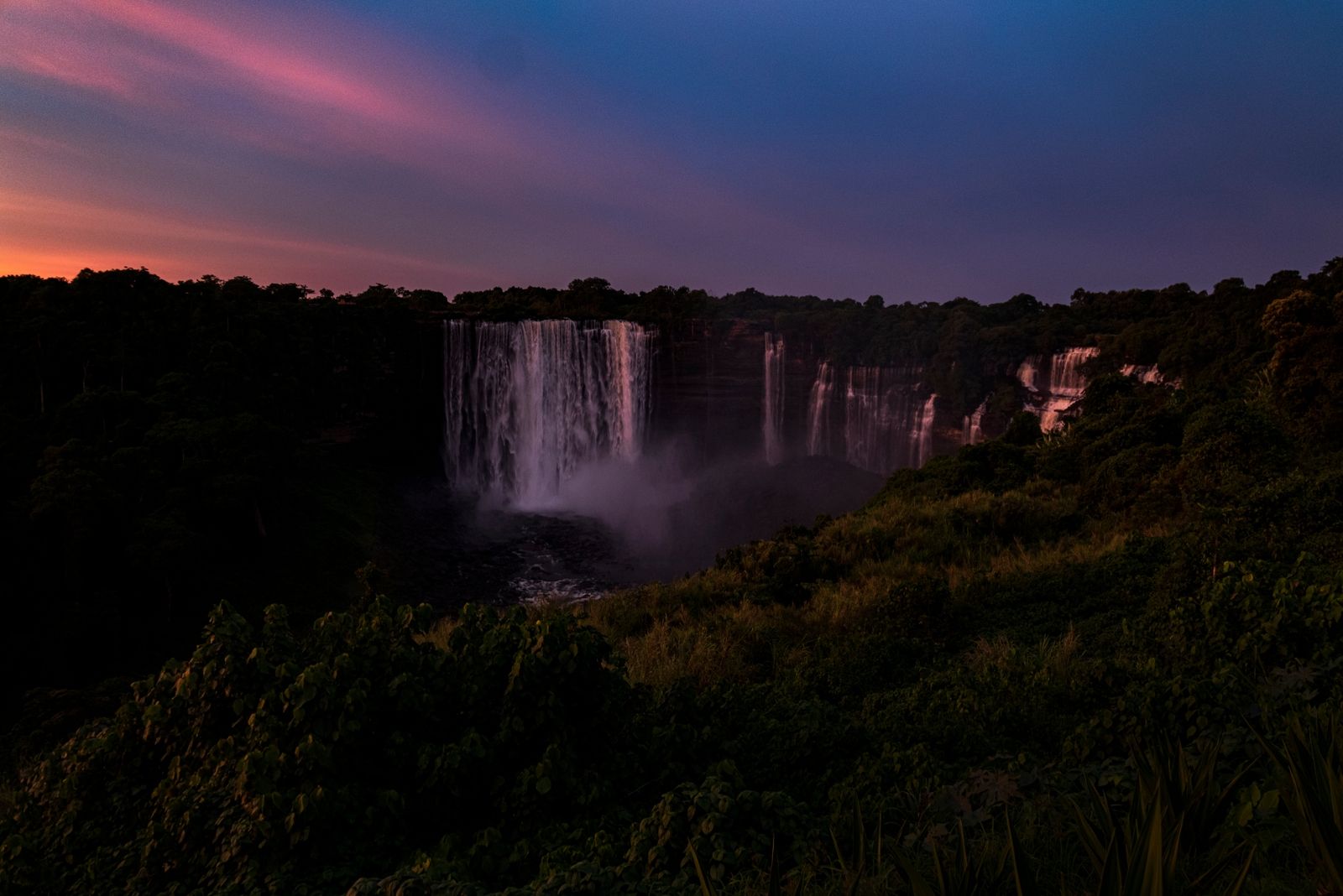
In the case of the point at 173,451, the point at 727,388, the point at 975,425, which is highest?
the point at 727,388

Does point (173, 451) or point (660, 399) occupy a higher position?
point (660, 399)

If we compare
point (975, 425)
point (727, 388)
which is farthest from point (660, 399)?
point (975, 425)

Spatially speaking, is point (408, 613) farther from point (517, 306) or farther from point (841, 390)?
point (517, 306)

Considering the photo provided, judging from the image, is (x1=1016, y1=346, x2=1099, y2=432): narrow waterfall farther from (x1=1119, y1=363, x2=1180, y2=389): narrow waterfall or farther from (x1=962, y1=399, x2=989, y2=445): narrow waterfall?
(x1=1119, y1=363, x2=1180, y2=389): narrow waterfall

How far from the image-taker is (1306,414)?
14.2m

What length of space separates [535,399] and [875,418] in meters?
18.4

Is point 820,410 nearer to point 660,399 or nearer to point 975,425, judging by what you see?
point 660,399

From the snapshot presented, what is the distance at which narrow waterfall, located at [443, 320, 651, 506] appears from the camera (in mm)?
38875

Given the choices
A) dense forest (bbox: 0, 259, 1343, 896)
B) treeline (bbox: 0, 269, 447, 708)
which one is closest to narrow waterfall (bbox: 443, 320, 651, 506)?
treeline (bbox: 0, 269, 447, 708)

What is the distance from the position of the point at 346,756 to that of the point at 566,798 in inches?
52.9

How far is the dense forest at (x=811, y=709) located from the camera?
130 inches

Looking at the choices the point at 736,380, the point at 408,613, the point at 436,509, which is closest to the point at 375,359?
the point at 436,509

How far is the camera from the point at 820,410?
141 feet

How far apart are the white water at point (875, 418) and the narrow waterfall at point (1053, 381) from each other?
4.96 meters
